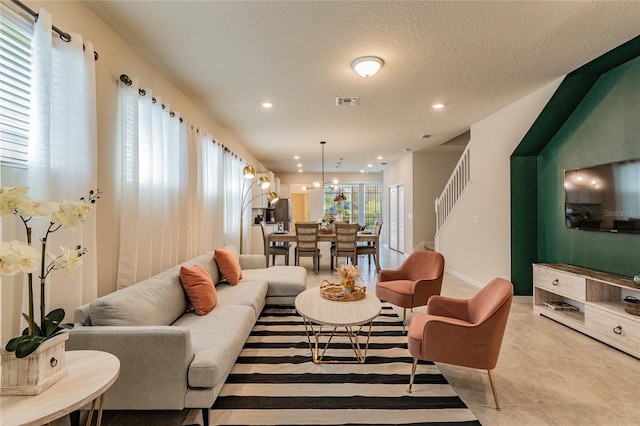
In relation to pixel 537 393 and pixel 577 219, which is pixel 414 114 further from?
pixel 537 393

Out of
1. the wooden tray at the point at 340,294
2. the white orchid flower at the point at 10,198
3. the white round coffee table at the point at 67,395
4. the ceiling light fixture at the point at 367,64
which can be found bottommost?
the wooden tray at the point at 340,294

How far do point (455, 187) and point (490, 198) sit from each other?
133 cm

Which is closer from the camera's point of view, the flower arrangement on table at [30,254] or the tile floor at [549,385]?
the flower arrangement on table at [30,254]

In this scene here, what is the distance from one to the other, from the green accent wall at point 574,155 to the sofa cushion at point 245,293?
3.51 metres

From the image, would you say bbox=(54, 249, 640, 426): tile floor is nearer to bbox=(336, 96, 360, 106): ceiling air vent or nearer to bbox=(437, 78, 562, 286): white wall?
bbox=(437, 78, 562, 286): white wall

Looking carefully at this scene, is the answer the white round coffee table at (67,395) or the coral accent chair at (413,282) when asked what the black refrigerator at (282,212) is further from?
the white round coffee table at (67,395)

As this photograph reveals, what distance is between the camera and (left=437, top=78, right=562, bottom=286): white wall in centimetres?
412

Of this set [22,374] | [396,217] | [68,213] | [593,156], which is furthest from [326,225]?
[22,374]

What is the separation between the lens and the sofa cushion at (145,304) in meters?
1.86

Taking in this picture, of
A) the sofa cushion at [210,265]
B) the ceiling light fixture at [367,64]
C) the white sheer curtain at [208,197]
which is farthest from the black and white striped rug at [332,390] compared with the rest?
the ceiling light fixture at [367,64]

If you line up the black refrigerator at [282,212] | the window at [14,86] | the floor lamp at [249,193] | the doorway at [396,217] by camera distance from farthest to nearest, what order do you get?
the black refrigerator at [282,212]
the doorway at [396,217]
the floor lamp at [249,193]
the window at [14,86]

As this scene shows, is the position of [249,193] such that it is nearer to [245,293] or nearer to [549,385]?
[245,293]

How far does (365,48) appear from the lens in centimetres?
271

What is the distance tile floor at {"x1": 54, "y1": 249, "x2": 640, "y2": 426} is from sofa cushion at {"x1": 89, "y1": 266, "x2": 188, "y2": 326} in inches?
23.6
